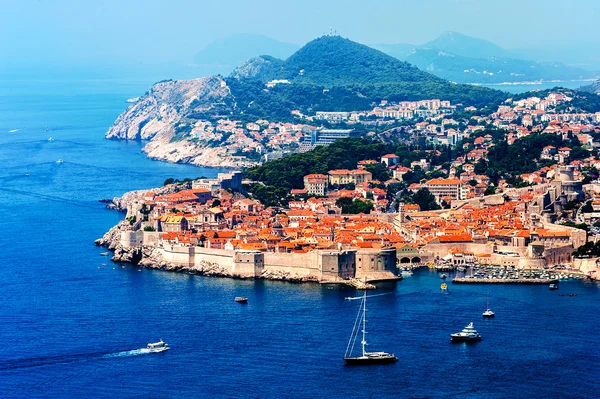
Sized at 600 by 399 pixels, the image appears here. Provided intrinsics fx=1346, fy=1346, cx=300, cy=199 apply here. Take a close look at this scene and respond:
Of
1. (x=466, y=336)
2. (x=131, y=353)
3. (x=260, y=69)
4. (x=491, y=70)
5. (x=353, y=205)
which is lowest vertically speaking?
(x=131, y=353)

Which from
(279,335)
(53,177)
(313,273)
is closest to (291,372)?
(279,335)

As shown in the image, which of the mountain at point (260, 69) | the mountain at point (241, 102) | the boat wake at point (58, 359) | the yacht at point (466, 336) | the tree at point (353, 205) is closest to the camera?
the boat wake at point (58, 359)

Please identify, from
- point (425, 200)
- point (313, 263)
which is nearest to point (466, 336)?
point (313, 263)

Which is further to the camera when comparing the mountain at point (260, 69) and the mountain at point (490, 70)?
the mountain at point (490, 70)

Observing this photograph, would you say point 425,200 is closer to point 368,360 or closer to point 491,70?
point 368,360

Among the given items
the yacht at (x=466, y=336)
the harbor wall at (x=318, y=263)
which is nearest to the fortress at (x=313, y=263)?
the harbor wall at (x=318, y=263)

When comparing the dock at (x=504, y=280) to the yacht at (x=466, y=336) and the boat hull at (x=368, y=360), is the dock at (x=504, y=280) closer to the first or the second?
the yacht at (x=466, y=336)

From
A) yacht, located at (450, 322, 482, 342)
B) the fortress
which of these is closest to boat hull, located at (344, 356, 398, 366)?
yacht, located at (450, 322, 482, 342)

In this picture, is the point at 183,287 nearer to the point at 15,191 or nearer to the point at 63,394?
Result: the point at 63,394
